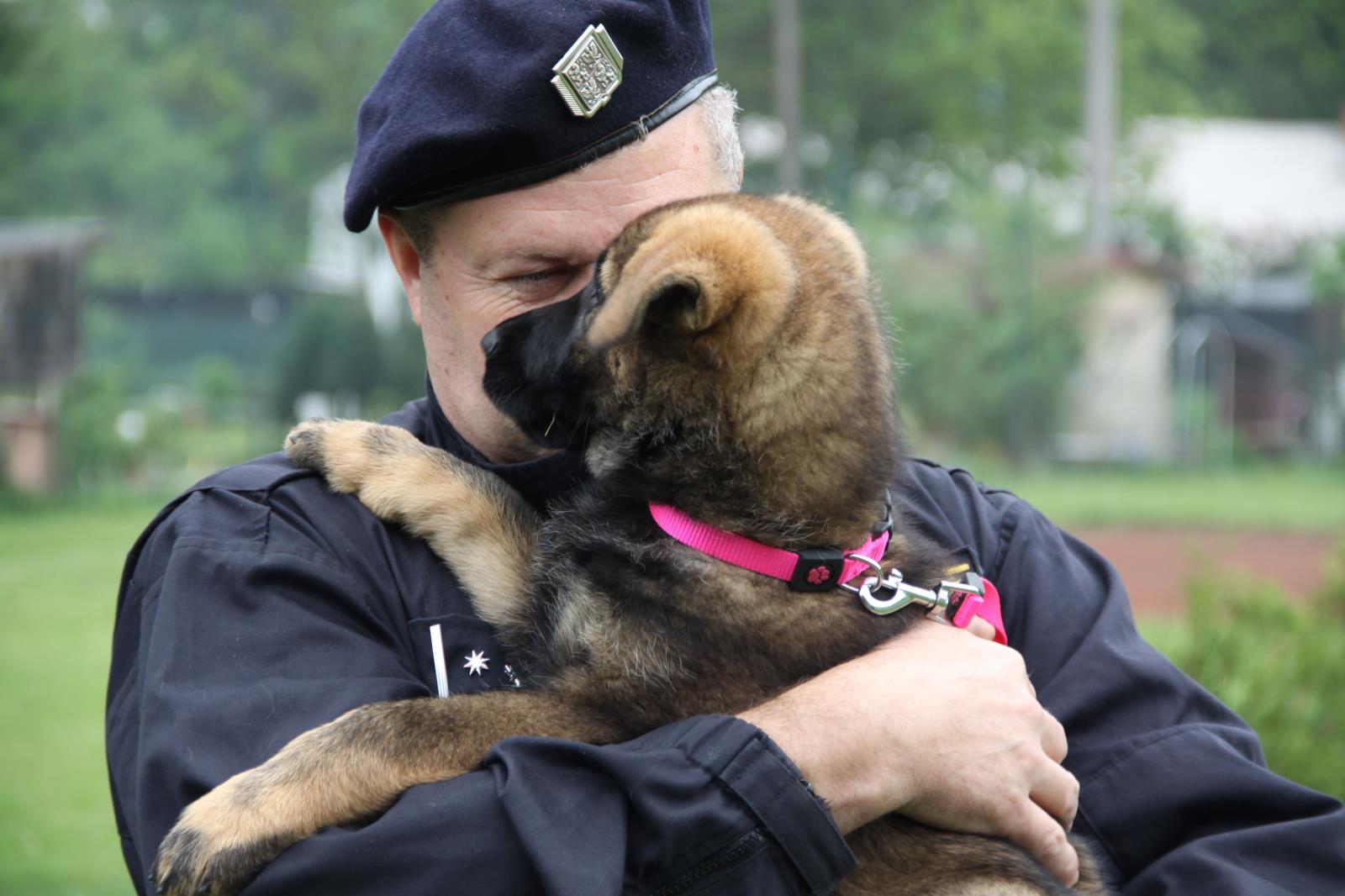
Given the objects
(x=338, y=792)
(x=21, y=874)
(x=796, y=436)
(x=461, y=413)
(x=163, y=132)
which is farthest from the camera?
(x=163, y=132)

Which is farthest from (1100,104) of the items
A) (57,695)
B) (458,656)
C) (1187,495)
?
(458,656)

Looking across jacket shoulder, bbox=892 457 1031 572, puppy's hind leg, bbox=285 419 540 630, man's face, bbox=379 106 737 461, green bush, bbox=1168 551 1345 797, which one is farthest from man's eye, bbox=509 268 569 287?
green bush, bbox=1168 551 1345 797

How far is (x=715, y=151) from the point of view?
279 centimetres

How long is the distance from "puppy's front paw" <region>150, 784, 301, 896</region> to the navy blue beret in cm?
115

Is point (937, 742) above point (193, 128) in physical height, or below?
below

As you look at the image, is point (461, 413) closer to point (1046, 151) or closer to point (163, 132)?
point (163, 132)

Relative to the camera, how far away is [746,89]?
23.1 meters

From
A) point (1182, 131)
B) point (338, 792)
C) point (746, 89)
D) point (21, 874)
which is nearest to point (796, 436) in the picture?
point (338, 792)

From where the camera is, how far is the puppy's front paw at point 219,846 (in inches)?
77.1

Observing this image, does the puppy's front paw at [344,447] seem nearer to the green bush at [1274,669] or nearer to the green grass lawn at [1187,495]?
the green bush at [1274,669]

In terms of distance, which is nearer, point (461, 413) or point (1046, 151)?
point (461, 413)

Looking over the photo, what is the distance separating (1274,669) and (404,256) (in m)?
4.51

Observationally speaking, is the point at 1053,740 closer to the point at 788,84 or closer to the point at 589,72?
the point at 589,72

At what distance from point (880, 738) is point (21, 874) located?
18.6ft
